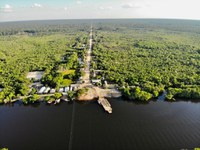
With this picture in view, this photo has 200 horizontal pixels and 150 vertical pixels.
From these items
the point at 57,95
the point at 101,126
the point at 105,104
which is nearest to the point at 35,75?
the point at 57,95

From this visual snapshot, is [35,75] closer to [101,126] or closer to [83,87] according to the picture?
[83,87]

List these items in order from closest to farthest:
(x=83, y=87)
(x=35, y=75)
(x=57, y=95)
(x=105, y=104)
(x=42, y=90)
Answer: (x=105, y=104) < (x=57, y=95) < (x=42, y=90) < (x=83, y=87) < (x=35, y=75)

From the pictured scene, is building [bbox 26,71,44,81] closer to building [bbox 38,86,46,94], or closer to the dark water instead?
building [bbox 38,86,46,94]

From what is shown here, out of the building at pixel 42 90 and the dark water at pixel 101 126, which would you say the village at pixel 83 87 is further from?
the dark water at pixel 101 126

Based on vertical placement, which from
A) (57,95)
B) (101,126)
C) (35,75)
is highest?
(57,95)

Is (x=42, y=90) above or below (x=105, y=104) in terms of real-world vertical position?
above
